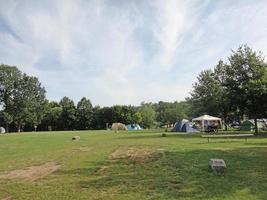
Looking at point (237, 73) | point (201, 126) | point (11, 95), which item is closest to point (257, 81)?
point (237, 73)

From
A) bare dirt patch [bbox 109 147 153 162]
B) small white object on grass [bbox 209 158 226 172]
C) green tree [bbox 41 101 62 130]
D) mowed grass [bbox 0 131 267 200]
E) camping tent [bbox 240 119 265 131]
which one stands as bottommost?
mowed grass [bbox 0 131 267 200]

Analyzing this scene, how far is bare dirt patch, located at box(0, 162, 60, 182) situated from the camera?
11.3 meters

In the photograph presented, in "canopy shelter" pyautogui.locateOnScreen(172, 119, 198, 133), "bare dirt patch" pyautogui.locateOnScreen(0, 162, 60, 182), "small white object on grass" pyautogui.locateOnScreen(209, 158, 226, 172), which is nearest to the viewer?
"small white object on grass" pyautogui.locateOnScreen(209, 158, 226, 172)

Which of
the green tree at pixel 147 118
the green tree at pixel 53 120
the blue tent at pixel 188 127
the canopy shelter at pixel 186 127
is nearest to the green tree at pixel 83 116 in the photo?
the green tree at pixel 53 120

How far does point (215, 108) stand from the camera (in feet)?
191

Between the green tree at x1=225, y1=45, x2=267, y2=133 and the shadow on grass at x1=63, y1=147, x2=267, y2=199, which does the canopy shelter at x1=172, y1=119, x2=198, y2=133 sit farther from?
the shadow on grass at x1=63, y1=147, x2=267, y2=199

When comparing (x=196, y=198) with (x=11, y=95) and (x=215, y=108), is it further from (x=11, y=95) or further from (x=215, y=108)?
(x=11, y=95)

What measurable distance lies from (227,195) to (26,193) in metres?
4.67

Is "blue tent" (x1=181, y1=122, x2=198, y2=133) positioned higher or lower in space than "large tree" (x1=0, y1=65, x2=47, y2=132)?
lower

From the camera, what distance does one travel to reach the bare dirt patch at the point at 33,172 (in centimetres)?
1131

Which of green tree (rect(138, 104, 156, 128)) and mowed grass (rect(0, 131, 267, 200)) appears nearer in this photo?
mowed grass (rect(0, 131, 267, 200))

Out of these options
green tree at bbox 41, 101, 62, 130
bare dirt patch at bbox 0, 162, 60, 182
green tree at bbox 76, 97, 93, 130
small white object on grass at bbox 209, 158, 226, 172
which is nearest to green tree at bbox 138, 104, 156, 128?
green tree at bbox 76, 97, 93, 130

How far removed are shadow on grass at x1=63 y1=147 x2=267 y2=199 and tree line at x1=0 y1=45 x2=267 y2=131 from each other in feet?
74.9

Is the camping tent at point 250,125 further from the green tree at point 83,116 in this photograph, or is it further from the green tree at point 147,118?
the green tree at point 147,118
